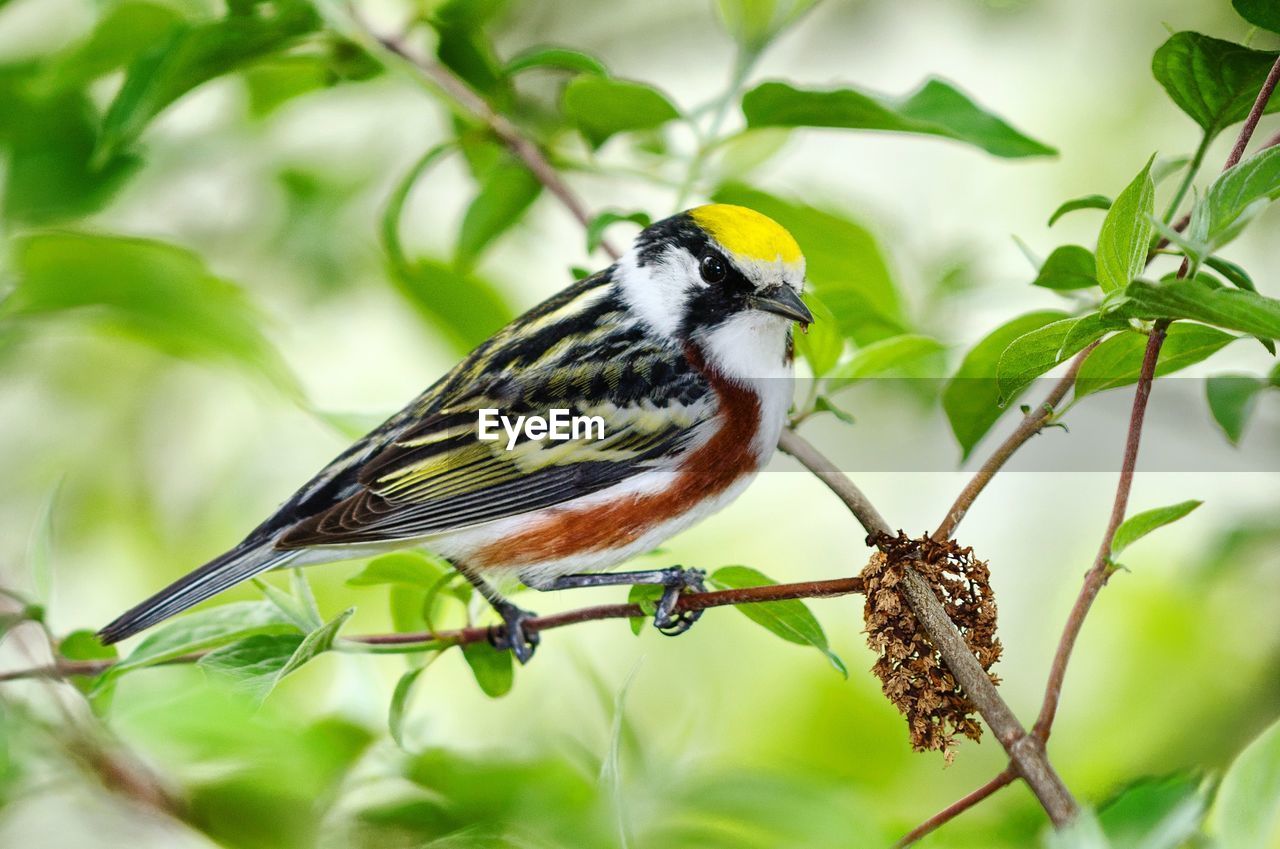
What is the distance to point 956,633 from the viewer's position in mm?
869

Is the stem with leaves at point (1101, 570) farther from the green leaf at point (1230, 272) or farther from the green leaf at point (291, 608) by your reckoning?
the green leaf at point (291, 608)

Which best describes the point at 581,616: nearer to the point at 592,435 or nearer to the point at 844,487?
the point at 844,487

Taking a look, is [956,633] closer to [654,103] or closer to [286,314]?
[654,103]

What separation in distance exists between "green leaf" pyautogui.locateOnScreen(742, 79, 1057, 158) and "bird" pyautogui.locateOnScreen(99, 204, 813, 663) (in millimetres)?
125

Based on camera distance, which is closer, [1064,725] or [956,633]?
[956,633]

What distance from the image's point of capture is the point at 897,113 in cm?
116

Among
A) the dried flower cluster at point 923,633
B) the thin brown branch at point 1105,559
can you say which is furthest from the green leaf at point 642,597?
the thin brown branch at point 1105,559

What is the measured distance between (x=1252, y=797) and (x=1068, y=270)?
427 mm

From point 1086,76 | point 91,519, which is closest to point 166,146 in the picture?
point 91,519

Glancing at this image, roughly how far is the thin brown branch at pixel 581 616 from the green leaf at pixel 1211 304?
0.94ft

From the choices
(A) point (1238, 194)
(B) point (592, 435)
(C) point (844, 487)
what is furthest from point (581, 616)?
(A) point (1238, 194)

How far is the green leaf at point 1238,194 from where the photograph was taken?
770mm

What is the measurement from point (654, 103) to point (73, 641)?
792mm

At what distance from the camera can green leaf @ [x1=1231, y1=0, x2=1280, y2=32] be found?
0.89 meters
